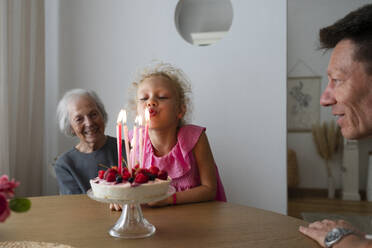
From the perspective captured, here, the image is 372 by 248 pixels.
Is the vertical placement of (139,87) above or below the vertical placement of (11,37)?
below

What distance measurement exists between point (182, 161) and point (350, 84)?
2.88 ft

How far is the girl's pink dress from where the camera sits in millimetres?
1567

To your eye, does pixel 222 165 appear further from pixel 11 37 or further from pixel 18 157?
pixel 11 37

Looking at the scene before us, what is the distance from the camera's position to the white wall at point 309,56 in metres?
2.10

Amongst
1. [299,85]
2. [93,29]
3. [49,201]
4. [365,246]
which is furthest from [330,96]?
Answer: [93,29]

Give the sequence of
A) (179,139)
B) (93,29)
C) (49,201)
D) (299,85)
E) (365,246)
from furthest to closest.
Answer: (93,29) → (299,85) → (179,139) → (49,201) → (365,246)

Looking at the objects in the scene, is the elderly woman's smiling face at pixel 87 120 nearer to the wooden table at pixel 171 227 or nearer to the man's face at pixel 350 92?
the wooden table at pixel 171 227

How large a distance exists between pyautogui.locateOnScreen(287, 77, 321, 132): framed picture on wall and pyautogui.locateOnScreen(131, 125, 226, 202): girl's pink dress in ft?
2.82

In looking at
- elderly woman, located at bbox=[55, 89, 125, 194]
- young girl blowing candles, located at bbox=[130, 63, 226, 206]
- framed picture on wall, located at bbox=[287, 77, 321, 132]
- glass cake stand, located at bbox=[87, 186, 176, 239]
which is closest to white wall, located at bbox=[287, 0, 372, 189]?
framed picture on wall, located at bbox=[287, 77, 321, 132]

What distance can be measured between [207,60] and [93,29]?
986mm

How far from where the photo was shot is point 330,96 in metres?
0.96

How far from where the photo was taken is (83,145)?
2.00m

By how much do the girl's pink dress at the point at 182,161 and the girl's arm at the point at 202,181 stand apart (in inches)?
A: 1.3

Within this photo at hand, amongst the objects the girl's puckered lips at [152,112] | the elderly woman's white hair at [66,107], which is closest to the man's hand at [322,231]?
the girl's puckered lips at [152,112]
